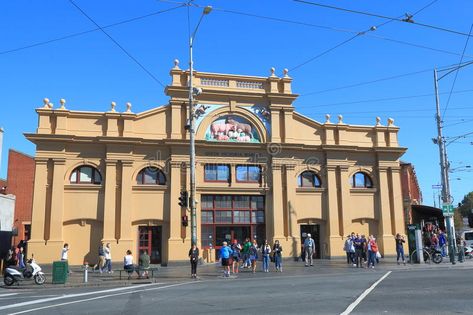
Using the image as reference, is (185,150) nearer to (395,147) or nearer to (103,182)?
(103,182)

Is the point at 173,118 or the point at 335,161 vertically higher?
the point at 173,118

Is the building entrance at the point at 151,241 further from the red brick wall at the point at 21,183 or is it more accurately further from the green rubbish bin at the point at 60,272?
the red brick wall at the point at 21,183

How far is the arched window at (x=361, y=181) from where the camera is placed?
3362 cm

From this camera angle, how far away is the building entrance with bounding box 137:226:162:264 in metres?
29.0

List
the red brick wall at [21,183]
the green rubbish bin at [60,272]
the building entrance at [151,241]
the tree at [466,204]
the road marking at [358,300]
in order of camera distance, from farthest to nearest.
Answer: the tree at [466,204] < the red brick wall at [21,183] < the building entrance at [151,241] < the green rubbish bin at [60,272] < the road marking at [358,300]

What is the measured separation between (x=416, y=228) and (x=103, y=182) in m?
18.8

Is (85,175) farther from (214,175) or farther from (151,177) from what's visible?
(214,175)

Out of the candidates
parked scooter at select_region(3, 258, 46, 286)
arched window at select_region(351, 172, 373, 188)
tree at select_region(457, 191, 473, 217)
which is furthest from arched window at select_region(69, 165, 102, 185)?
tree at select_region(457, 191, 473, 217)

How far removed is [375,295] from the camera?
42.5 ft

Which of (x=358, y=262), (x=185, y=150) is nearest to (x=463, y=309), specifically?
(x=358, y=262)

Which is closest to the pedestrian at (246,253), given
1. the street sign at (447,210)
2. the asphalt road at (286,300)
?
the asphalt road at (286,300)

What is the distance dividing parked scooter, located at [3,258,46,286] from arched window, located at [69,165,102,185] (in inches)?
296

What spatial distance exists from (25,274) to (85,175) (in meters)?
8.52

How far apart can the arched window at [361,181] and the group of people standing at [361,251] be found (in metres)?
7.10
